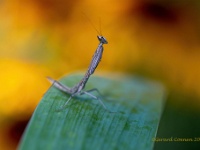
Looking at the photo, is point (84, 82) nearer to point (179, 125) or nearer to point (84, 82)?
point (84, 82)

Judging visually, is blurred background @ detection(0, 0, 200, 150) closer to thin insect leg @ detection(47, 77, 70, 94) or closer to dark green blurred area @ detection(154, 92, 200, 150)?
dark green blurred area @ detection(154, 92, 200, 150)

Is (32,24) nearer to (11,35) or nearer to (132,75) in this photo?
(11,35)

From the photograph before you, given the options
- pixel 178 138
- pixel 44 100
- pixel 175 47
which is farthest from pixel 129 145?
pixel 175 47

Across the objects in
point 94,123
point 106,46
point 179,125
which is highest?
point 106,46

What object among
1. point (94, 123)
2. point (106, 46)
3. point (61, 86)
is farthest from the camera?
point (106, 46)

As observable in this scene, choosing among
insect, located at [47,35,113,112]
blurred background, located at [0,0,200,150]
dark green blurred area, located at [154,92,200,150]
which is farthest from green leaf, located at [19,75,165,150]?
blurred background, located at [0,0,200,150]

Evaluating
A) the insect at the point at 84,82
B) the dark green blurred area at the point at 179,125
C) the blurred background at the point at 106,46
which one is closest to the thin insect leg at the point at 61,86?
the insect at the point at 84,82

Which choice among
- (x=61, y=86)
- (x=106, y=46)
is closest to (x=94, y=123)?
(x=61, y=86)
